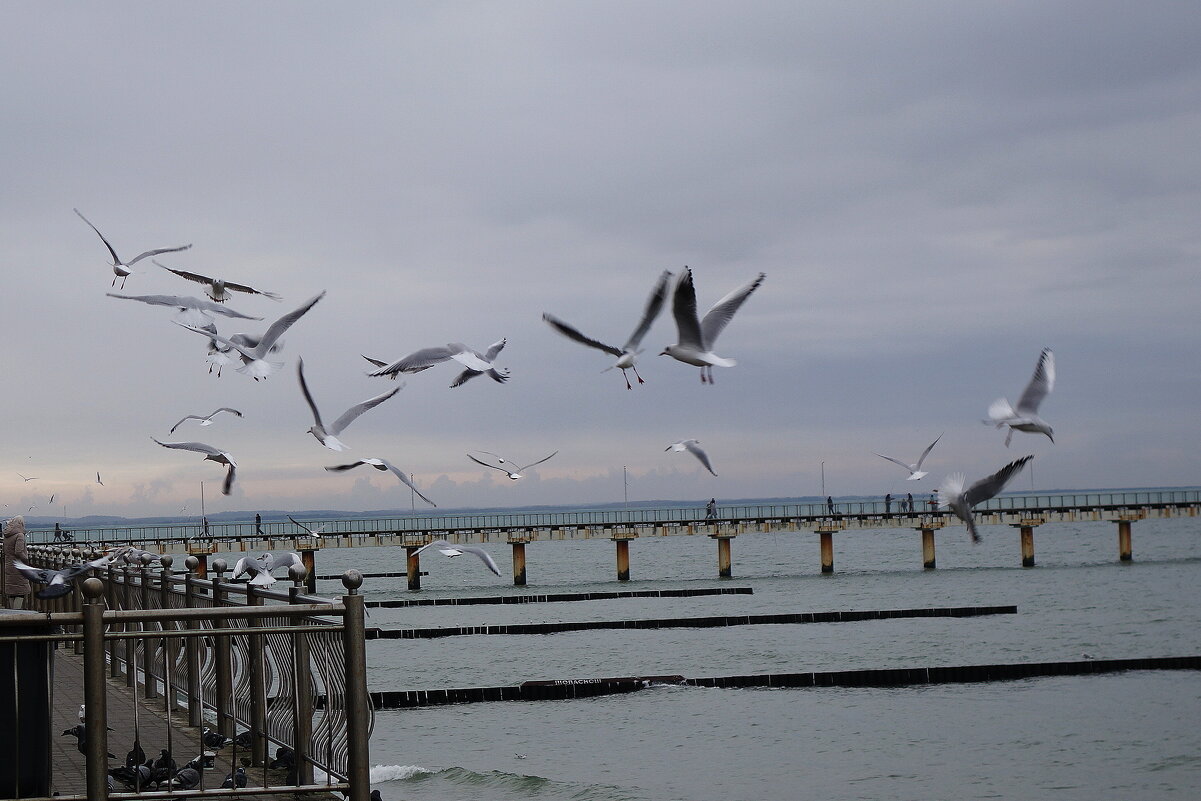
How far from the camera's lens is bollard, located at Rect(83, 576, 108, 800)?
694 cm

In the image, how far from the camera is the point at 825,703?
90.4 ft

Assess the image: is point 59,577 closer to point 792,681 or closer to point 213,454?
point 213,454

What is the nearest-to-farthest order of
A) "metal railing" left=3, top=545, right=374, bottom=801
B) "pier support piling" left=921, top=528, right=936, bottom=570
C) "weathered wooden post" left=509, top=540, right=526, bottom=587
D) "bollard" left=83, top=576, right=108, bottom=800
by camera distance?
1. "bollard" left=83, top=576, right=108, bottom=800
2. "metal railing" left=3, top=545, right=374, bottom=801
3. "weathered wooden post" left=509, top=540, right=526, bottom=587
4. "pier support piling" left=921, top=528, right=936, bottom=570

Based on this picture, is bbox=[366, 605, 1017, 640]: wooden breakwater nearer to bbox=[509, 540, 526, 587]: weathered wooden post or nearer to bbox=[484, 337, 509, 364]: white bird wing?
bbox=[509, 540, 526, 587]: weathered wooden post

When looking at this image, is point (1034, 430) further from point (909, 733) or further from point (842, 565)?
point (842, 565)

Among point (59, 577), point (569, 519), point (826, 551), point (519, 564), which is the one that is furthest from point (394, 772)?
point (569, 519)

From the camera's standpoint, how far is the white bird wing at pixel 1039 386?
11.3 metres

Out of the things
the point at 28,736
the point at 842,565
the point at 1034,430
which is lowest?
the point at 842,565

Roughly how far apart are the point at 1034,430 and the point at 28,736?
25.5ft

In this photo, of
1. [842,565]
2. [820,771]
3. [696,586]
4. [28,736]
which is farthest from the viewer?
[842,565]

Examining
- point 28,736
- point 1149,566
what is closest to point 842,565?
point 1149,566

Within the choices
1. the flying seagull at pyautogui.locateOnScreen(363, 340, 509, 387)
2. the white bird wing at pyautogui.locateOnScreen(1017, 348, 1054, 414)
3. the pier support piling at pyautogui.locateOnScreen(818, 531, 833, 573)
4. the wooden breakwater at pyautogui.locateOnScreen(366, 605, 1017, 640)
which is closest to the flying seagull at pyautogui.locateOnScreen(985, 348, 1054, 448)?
the white bird wing at pyautogui.locateOnScreen(1017, 348, 1054, 414)

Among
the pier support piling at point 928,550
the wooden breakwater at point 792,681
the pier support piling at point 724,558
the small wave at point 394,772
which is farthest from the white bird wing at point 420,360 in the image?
the pier support piling at point 928,550

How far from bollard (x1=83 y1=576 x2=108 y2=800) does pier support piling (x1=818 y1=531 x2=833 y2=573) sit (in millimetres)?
67742
